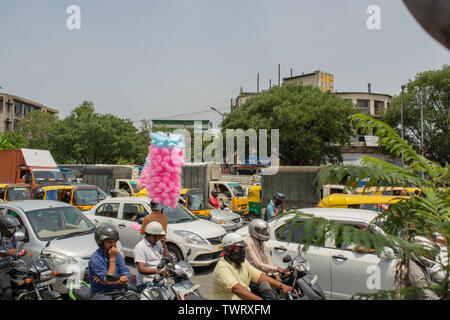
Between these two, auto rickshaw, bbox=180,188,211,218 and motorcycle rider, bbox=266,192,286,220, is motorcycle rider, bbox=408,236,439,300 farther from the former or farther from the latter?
auto rickshaw, bbox=180,188,211,218

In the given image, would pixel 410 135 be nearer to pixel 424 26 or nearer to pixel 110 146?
pixel 110 146

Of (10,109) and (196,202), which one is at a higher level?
(10,109)

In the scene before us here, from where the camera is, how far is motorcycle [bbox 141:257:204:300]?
11.7 ft

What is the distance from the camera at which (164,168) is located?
4.91 metres

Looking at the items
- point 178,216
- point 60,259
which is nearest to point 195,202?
point 178,216

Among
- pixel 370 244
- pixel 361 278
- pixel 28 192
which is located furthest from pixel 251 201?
pixel 370 244

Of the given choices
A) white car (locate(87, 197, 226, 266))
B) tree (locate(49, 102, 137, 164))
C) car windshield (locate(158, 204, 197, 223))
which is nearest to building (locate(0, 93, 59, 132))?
tree (locate(49, 102, 137, 164))

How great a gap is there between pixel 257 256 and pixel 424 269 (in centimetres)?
193

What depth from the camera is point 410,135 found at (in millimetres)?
30984

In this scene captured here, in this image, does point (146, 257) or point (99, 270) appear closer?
point (99, 270)

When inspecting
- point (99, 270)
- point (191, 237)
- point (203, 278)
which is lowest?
point (203, 278)

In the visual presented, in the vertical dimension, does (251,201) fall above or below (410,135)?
below

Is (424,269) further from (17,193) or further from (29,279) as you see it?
(17,193)
